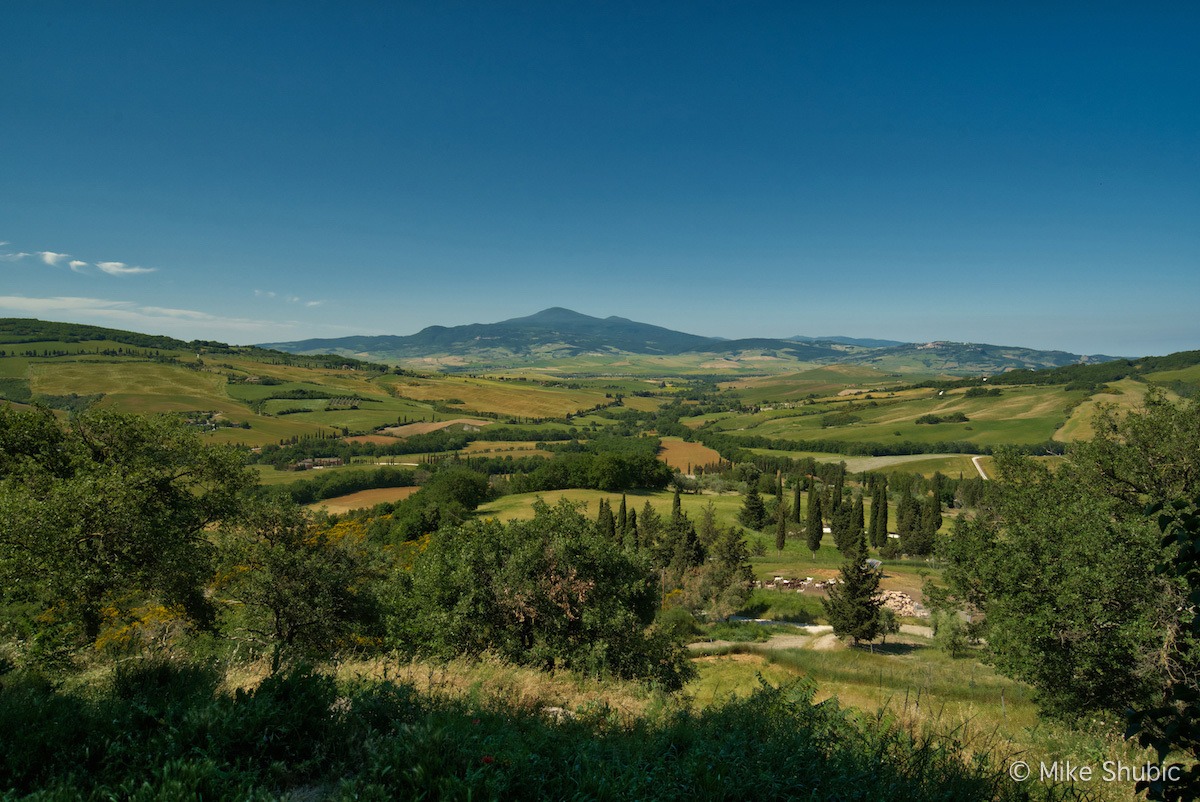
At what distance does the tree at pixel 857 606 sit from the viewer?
3962 cm

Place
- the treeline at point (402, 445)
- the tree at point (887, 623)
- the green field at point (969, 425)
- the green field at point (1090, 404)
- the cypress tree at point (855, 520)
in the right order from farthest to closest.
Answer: the green field at point (969, 425) → the treeline at point (402, 445) → the green field at point (1090, 404) → the cypress tree at point (855, 520) → the tree at point (887, 623)

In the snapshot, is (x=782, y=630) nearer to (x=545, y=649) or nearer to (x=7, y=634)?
(x=545, y=649)

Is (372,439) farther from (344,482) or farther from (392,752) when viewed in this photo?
(392,752)

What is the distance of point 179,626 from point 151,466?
232 inches

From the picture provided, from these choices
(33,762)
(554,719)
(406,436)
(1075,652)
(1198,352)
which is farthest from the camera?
(1198,352)

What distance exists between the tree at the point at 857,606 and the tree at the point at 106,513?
133 ft

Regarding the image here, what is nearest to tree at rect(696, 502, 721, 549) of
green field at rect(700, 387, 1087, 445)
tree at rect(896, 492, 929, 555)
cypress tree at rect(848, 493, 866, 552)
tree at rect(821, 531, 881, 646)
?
cypress tree at rect(848, 493, 866, 552)

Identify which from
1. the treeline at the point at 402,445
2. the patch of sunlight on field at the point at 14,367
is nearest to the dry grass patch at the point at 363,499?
the treeline at the point at 402,445

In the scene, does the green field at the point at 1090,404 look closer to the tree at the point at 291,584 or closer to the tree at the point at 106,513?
the tree at the point at 291,584

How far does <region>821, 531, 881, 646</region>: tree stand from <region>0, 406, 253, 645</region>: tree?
40.5m

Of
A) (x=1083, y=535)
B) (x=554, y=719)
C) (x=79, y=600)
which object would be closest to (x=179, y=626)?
(x=79, y=600)

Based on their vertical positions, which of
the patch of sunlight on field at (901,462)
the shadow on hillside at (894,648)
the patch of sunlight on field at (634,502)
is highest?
the shadow on hillside at (894,648)

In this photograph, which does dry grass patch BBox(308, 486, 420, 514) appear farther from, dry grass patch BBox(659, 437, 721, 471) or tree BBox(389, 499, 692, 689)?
tree BBox(389, 499, 692, 689)

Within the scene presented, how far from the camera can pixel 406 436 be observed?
158 metres
